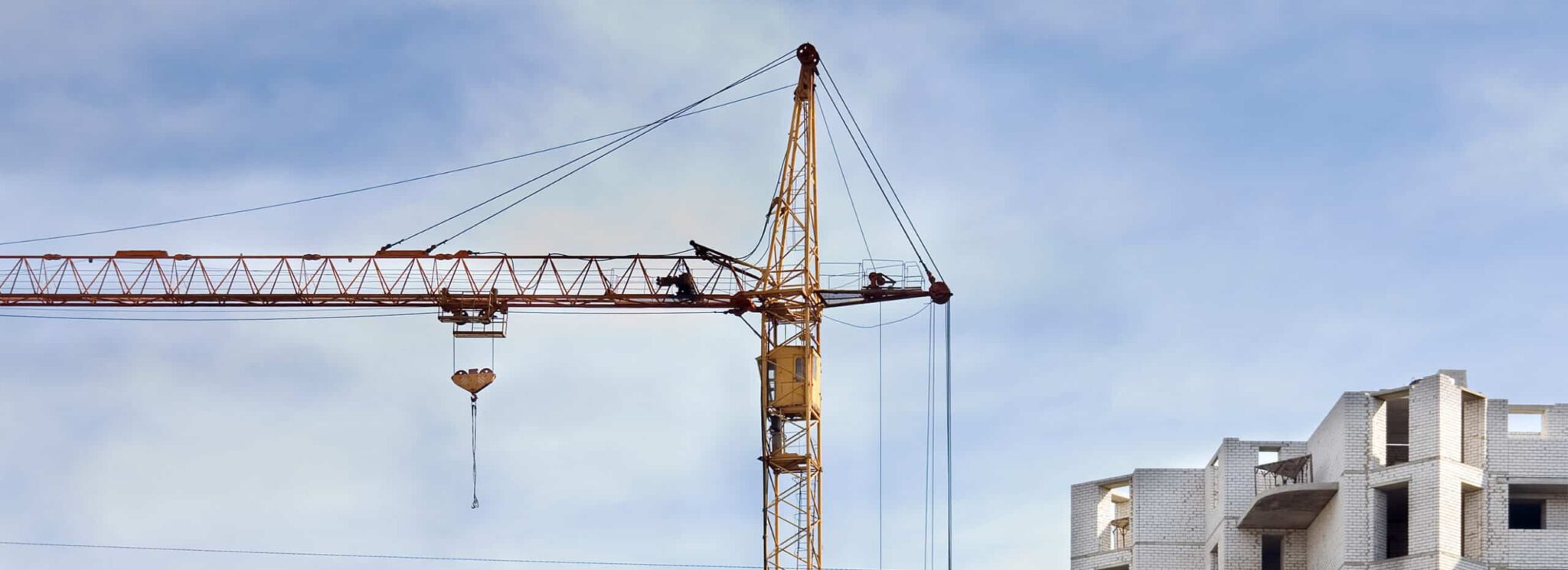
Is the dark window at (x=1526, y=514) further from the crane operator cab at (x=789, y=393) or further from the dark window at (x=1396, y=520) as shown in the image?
the crane operator cab at (x=789, y=393)

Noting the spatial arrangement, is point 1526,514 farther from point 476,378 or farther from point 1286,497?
point 476,378

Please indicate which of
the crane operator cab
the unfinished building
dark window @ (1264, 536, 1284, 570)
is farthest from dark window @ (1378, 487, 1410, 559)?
the crane operator cab

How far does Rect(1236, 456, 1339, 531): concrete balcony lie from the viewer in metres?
87.8

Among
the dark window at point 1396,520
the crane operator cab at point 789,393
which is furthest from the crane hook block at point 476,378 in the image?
the dark window at point 1396,520

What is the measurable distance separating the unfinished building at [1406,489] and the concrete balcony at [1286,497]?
5cm

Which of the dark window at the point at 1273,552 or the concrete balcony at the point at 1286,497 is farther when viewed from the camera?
the dark window at the point at 1273,552

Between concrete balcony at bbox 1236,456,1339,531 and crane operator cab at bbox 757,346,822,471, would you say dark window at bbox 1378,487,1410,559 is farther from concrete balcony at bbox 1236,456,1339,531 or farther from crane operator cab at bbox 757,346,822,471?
crane operator cab at bbox 757,346,822,471

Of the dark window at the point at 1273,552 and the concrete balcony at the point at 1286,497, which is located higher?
the concrete balcony at the point at 1286,497

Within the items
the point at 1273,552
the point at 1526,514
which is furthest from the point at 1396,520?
the point at 1273,552

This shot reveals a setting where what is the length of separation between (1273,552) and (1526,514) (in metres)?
8.94

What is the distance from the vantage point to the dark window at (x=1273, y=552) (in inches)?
3652

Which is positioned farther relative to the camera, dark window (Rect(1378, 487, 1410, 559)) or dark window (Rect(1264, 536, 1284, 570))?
dark window (Rect(1264, 536, 1284, 570))

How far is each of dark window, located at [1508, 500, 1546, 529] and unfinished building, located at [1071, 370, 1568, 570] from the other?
46 mm

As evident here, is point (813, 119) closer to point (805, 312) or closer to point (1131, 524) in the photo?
point (805, 312)
